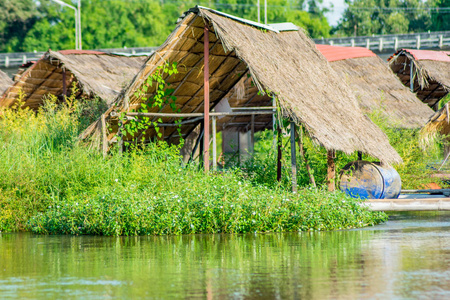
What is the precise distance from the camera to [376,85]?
2152 centimetres

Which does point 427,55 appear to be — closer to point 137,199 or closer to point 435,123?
point 435,123

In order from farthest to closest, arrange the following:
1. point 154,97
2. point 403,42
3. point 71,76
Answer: point 403,42
point 71,76
point 154,97

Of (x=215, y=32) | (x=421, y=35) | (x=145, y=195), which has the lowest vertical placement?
(x=145, y=195)

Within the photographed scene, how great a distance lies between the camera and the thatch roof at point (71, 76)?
17828 mm

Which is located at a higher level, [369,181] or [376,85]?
[376,85]

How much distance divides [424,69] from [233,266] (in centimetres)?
1773

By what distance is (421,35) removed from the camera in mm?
41031

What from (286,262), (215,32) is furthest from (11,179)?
(286,262)

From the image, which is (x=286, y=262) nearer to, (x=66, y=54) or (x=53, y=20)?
(x=66, y=54)

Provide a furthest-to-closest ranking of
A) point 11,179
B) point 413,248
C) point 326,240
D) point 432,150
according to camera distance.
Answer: point 432,150 → point 11,179 → point 326,240 → point 413,248

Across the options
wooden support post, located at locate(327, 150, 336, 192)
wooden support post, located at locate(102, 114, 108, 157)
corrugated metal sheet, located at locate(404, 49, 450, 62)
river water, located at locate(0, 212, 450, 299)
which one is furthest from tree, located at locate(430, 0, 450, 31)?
wooden support post, located at locate(102, 114, 108, 157)

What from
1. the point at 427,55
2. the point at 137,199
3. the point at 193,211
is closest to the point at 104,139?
the point at 137,199

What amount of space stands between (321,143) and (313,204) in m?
0.97

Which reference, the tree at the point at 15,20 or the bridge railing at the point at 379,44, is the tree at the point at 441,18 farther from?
the tree at the point at 15,20
